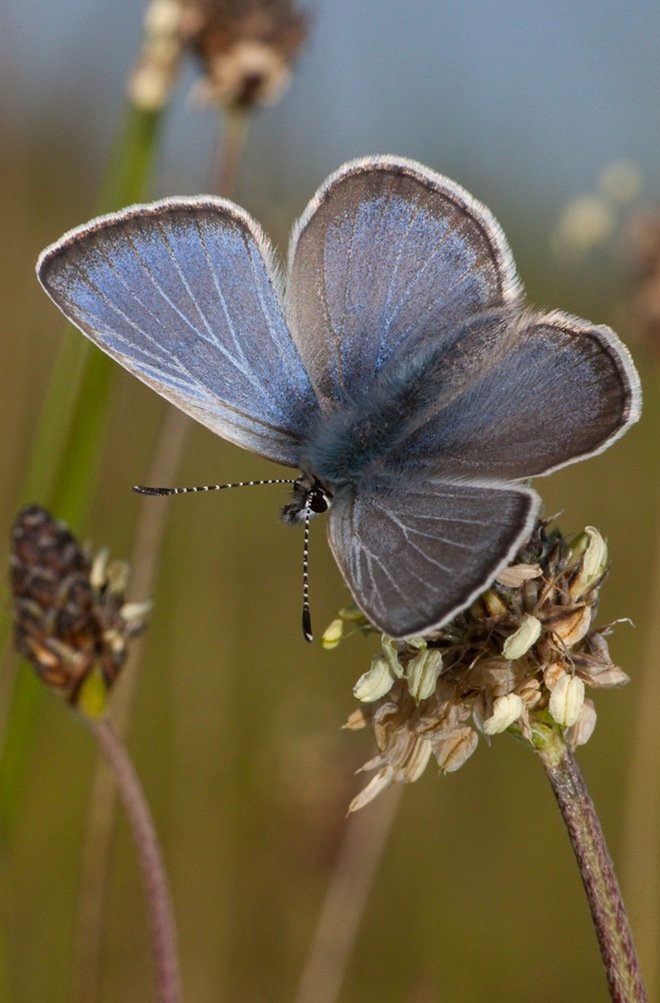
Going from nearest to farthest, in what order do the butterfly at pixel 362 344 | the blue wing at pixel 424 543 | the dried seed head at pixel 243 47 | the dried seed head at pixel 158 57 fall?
the blue wing at pixel 424 543
the butterfly at pixel 362 344
the dried seed head at pixel 158 57
the dried seed head at pixel 243 47

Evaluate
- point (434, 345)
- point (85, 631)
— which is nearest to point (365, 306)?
point (434, 345)

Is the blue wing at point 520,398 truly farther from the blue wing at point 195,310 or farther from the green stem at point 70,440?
the green stem at point 70,440

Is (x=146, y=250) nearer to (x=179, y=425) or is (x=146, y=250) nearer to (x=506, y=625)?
(x=179, y=425)

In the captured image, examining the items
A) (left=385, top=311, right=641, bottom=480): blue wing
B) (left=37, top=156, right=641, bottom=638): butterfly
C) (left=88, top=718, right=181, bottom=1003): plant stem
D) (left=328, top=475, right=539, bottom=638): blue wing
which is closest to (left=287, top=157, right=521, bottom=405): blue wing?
(left=37, top=156, right=641, bottom=638): butterfly

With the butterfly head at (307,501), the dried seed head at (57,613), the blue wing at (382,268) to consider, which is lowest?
the dried seed head at (57,613)

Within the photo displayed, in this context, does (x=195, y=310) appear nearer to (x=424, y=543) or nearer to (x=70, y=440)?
(x=70, y=440)

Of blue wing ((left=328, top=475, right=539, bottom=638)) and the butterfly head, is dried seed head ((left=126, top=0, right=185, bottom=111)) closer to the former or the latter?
the butterfly head

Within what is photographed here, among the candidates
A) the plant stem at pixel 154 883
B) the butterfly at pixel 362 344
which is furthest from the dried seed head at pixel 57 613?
the butterfly at pixel 362 344
